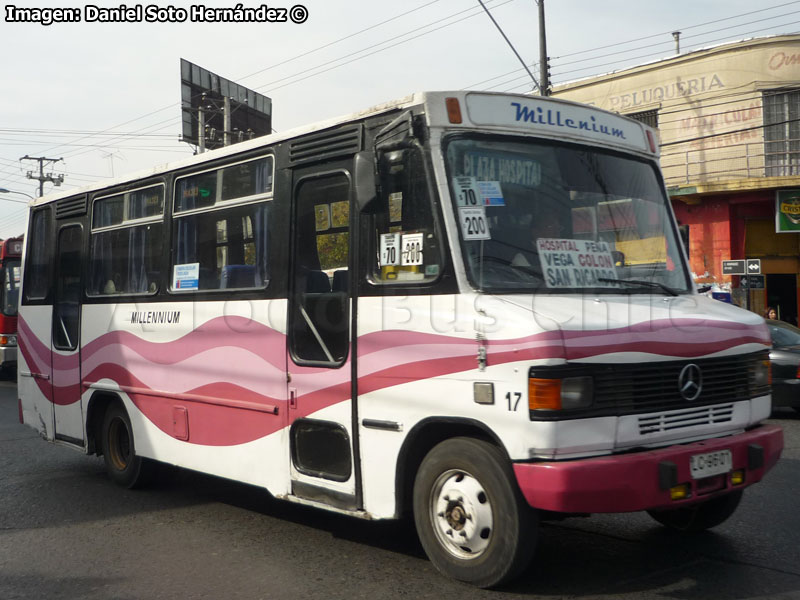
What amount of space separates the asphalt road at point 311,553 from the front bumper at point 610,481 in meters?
0.62

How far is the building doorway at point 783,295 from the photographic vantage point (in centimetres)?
2416

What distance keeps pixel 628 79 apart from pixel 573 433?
23235mm

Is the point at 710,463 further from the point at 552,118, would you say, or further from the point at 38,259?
the point at 38,259

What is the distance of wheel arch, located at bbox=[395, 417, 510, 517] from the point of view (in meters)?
4.89

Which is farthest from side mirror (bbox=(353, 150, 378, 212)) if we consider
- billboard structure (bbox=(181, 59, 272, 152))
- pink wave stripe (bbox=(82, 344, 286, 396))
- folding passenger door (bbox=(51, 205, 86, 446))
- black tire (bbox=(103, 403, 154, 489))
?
billboard structure (bbox=(181, 59, 272, 152))

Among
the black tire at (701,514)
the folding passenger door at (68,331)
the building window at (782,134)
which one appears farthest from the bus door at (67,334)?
the building window at (782,134)

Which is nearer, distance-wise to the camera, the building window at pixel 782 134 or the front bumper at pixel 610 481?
the front bumper at pixel 610 481

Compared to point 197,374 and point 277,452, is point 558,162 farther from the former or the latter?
point 197,374

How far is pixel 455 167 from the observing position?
202 inches

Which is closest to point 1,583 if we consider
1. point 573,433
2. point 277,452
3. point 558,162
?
point 277,452

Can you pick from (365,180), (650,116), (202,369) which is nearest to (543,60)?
(650,116)

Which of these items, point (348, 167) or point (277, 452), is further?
point (277, 452)

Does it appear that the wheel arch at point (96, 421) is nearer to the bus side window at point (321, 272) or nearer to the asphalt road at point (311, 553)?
the asphalt road at point (311, 553)

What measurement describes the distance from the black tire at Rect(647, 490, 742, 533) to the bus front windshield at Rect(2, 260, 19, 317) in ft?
58.1
